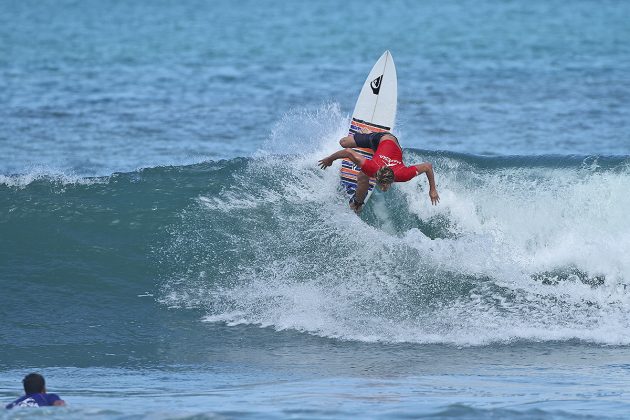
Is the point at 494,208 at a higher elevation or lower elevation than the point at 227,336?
higher

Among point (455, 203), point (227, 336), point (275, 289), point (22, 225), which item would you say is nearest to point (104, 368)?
point (227, 336)

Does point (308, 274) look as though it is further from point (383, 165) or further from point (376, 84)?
point (376, 84)

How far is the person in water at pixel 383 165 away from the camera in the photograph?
11.5m

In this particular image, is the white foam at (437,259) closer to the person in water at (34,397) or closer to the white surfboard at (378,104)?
the white surfboard at (378,104)

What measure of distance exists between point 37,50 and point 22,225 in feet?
90.2

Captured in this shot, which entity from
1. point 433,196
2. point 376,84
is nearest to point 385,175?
point 433,196

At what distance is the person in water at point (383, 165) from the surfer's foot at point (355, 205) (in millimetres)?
190

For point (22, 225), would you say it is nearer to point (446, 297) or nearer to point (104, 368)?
point (104, 368)

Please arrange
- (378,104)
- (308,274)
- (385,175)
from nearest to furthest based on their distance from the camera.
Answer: (385,175) < (308,274) < (378,104)

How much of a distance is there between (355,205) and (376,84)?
193 cm

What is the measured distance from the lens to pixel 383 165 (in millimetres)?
11812

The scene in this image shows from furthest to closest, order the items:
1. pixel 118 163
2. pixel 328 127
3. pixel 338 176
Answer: pixel 118 163 < pixel 328 127 < pixel 338 176

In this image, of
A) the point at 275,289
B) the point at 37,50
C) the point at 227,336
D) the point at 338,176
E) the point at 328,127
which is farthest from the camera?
the point at 37,50

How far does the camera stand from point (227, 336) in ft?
36.4
